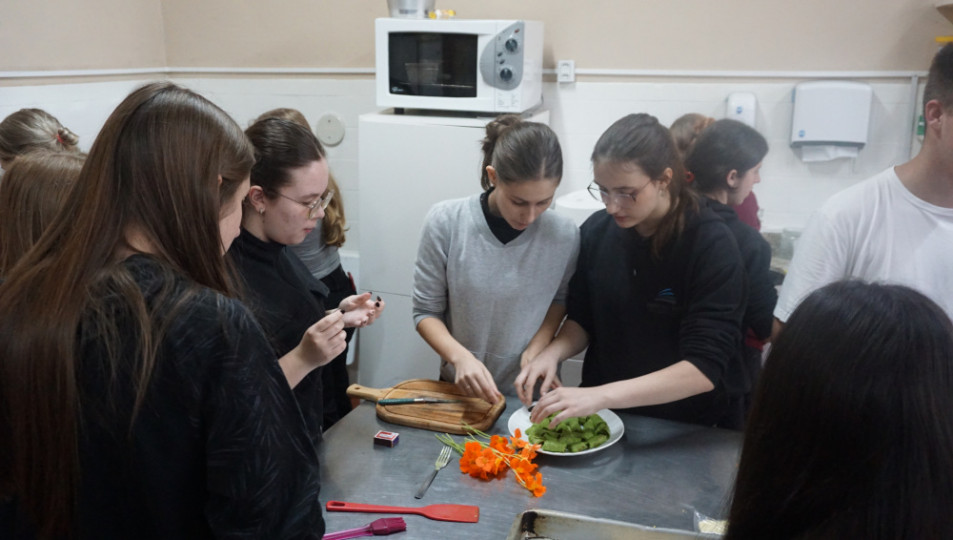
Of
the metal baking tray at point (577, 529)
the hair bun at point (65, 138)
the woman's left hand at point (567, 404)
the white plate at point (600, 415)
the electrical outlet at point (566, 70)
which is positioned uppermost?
the electrical outlet at point (566, 70)

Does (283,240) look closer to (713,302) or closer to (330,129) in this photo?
(713,302)

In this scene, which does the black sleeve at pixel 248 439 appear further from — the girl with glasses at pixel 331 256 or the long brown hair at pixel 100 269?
the girl with glasses at pixel 331 256

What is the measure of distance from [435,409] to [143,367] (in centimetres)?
91

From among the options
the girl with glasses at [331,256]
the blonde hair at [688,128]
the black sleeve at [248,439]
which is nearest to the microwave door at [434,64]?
the girl with glasses at [331,256]

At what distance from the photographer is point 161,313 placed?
831 mm

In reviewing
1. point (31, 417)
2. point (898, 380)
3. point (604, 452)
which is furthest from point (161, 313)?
point (604, 452)

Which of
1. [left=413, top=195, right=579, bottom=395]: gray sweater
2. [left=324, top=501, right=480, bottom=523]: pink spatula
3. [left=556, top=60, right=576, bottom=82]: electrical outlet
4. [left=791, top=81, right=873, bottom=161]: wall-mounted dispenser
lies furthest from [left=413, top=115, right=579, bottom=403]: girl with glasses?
[left=791, top=81, right=873, bottom=161]: wall-mounted dispenser

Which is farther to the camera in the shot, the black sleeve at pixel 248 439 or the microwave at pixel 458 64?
the microwave at pixel 458 64

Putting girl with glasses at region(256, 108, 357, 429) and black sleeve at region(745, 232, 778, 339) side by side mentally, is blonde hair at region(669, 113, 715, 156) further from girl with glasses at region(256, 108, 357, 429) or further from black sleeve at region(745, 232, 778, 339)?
girl with glasses at region(256, 108, 357, 429)

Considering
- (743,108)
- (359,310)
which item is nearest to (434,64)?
(743,108)

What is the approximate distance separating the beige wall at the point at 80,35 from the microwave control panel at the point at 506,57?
1789mm

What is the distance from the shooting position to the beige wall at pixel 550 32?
2812mm

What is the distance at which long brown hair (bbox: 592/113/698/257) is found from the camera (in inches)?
63.9

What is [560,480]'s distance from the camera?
1406mm
